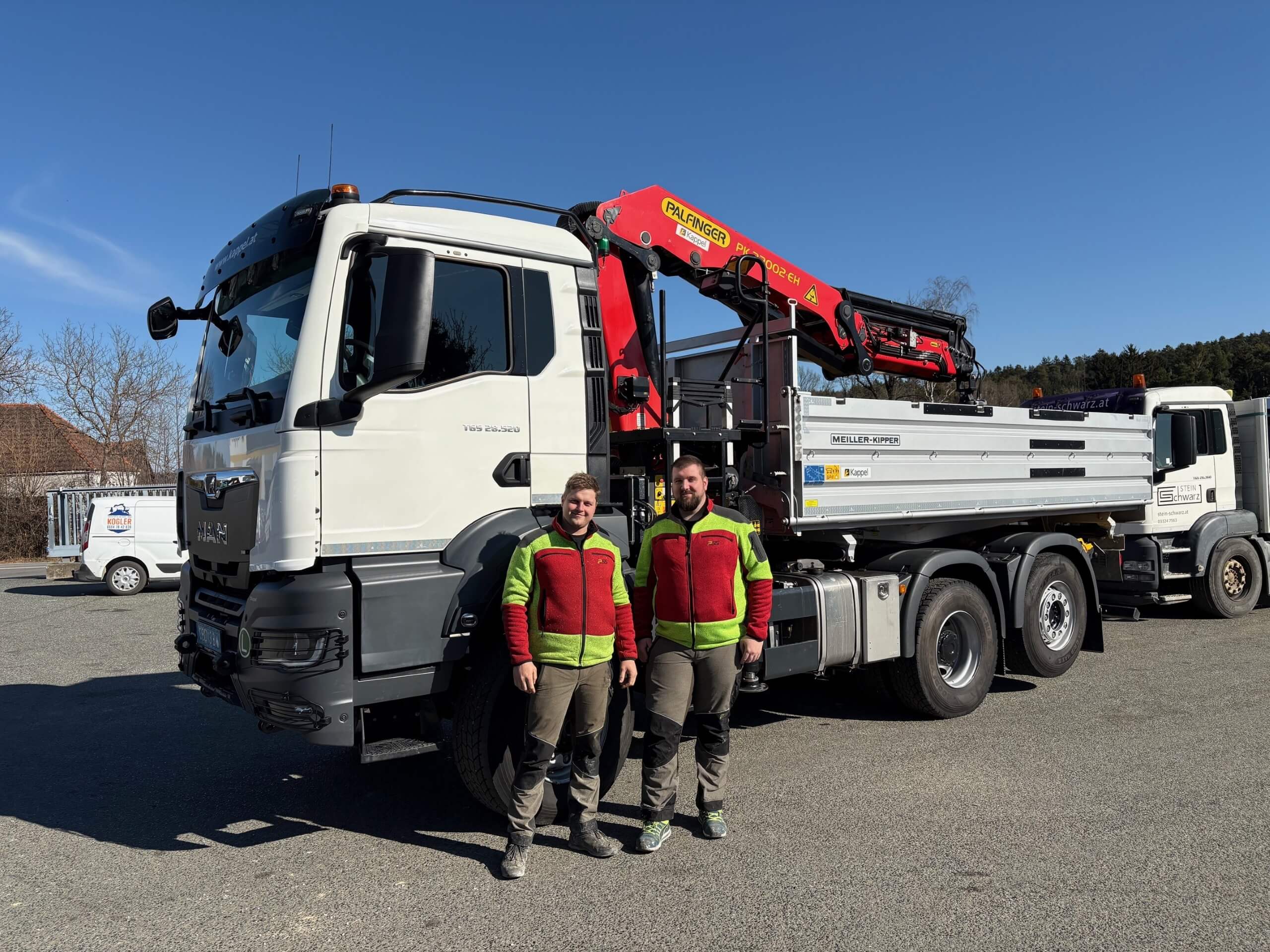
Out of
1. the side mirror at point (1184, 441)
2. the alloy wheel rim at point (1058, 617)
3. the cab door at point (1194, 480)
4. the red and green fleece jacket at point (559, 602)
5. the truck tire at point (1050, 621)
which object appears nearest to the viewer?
the red and green fleece jacket at point (559, 602)

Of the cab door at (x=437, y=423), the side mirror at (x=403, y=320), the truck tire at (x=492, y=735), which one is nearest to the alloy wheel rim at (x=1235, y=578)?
the truck tire at (x=492, y=735)

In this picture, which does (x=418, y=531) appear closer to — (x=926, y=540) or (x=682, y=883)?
(x=682, y=883)

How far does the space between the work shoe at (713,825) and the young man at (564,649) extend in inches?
18.4

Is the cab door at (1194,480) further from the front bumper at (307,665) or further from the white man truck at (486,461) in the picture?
the front bumper at (307,665)

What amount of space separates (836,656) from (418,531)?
2.89m

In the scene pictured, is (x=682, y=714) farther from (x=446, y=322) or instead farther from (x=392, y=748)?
(x=446, y=322)

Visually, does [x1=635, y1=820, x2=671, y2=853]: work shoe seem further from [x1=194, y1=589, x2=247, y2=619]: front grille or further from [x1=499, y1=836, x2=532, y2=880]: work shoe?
[x1=194, y1=589, x2=247, y2=619]: front grille

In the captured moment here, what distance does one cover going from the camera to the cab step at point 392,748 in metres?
3.97

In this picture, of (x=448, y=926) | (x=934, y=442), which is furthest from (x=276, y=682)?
(x=934, y=442)

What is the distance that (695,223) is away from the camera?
6039 millimetres

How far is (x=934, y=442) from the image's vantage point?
6281 mm

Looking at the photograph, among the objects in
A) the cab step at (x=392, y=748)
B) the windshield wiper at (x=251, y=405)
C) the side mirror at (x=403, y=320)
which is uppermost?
the side mirror at (x=403, y=320)

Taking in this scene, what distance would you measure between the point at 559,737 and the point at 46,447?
30.9 m

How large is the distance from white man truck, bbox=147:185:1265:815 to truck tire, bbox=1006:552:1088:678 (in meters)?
0.35
